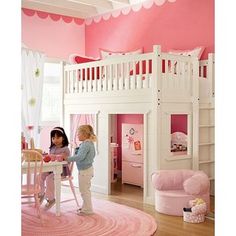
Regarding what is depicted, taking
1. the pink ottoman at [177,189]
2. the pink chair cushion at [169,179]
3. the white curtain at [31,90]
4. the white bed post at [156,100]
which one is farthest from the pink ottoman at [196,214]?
the white curtain at [31,90]

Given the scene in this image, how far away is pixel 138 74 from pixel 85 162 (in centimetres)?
141

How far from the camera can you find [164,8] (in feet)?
17.6

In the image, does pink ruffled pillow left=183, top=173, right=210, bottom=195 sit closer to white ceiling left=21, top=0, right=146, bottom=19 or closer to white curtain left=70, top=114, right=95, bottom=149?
white curtain left=70, top=114, right=95, bottom=149

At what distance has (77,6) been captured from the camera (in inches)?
242

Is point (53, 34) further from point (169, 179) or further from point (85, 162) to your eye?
point (169, 179)

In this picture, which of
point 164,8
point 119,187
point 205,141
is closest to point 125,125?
point 119,187

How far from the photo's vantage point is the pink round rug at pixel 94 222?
3035 mm

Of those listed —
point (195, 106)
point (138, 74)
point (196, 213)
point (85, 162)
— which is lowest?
point (196, 213)

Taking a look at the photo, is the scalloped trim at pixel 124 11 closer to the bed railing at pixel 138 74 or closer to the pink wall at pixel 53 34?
the pink wall at pixel 53 34

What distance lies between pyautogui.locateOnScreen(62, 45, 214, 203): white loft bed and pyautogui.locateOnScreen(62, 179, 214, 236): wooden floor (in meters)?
0.18

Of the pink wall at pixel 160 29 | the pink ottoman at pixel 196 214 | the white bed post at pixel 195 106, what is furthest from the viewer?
the pink wall at pixel 160 29

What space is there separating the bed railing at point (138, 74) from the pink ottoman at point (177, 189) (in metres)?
0.96

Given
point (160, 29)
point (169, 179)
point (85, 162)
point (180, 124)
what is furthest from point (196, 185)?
point (160, 29)
